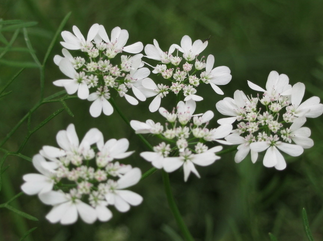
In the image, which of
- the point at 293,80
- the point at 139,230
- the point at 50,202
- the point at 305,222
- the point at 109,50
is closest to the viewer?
the point at 50,202

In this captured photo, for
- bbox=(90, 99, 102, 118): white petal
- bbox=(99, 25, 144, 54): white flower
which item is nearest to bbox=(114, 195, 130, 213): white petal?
bbox=(90, 99, 102, 118): white petal

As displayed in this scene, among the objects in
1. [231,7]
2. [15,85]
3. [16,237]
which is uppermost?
[231,7]

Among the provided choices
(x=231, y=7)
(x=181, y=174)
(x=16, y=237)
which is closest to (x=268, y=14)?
(x=231, y=7)

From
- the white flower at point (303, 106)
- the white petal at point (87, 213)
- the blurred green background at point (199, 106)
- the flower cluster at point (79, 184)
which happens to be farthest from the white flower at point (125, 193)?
the blurred green background at point (199, 106)

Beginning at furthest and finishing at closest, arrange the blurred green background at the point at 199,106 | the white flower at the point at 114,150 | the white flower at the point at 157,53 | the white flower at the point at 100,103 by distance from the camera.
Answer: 1. the blurred green background at the point at 199,106
2. the white flower at the point at 157,53
3. the white flower at the point at 100,103
4. the white flower at the point at 114,150

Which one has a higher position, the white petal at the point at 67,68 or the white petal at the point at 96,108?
the white petal at the point at 67,68

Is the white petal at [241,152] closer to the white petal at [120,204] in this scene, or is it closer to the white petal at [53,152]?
the white petal at [120,204]

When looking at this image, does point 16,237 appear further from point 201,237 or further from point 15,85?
point 201,237
